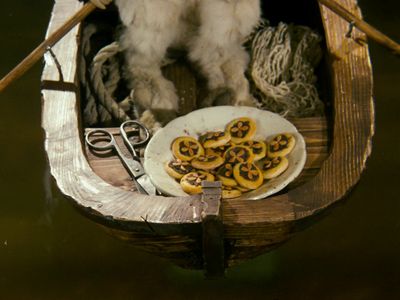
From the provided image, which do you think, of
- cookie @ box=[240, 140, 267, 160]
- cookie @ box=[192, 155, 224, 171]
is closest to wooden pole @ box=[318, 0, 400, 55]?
cookie @ box=[240, 140, 267, 160]

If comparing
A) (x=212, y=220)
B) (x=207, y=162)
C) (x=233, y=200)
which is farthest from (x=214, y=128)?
(x=212, y=220)

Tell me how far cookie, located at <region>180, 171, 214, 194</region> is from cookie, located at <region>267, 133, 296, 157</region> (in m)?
0.20

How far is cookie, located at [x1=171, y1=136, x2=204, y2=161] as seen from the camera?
70.1 inches

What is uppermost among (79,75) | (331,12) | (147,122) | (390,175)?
(331,12)

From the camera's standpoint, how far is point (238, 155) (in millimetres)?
1752

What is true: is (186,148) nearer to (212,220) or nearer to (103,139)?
(103,139)

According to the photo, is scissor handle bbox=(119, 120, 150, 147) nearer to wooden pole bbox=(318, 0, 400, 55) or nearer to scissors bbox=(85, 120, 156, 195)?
scissors bbox=(85, 120, 156, 195)

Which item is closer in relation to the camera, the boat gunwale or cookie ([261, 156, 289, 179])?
the boat gunwale

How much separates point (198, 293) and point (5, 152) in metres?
1.00

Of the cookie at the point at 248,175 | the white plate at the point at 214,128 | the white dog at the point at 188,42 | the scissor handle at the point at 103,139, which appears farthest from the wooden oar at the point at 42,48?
the cookie at the point at 248,175

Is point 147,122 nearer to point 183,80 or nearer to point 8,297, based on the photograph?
point 183,80

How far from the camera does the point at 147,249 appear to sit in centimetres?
169

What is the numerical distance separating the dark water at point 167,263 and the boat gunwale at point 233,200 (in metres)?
0.35

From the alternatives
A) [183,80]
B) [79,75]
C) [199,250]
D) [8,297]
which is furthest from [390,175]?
[8,297]
